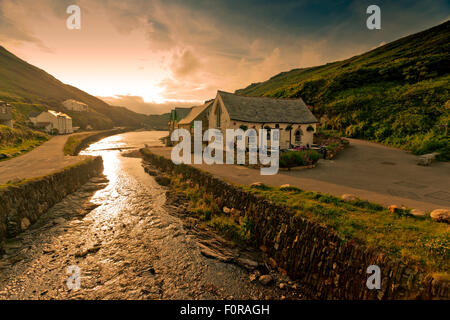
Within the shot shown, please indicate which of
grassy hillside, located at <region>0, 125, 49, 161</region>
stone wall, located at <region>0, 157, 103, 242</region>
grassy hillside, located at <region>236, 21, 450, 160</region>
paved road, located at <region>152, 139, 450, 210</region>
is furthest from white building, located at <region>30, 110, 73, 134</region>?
grassy hillside, located at <region>236, 21, 450, 160</region>

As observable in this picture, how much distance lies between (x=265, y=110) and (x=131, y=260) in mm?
24062

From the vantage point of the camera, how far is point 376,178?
1279cm

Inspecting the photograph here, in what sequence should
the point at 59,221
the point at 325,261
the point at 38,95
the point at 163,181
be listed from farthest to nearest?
the point at 38,95, the point at 163,181, the point at 59,221, the point at 325,261

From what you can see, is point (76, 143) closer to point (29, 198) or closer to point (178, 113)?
point (178, 113)

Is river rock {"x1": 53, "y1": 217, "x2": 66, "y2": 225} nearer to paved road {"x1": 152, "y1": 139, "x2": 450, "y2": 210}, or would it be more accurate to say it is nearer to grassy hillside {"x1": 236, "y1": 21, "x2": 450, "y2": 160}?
paved road {"x1": 152, "y1": 139, "x2": 450, "y2": 210}

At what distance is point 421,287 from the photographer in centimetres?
423

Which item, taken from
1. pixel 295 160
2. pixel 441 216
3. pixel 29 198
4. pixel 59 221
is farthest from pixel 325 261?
pixel 29 198

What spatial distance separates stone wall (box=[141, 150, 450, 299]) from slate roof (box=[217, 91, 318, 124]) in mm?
17382

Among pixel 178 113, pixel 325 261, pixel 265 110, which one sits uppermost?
pixel 178 113

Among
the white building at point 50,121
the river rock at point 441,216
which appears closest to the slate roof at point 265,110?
the river rock at point 441,216

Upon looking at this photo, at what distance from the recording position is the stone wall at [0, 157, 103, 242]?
9711mm

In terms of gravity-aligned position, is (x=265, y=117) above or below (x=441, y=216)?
above

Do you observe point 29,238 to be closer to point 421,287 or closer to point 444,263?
point 421,287

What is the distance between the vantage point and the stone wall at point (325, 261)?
4.44m
